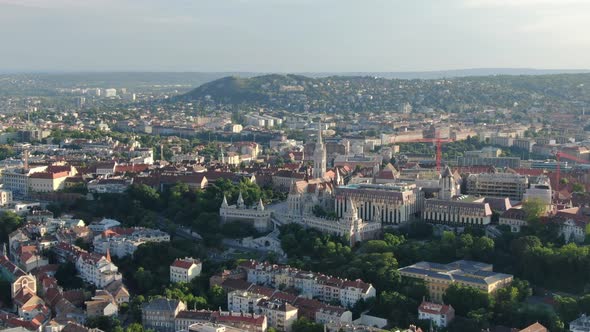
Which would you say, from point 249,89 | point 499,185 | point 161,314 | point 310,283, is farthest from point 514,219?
point 249,89

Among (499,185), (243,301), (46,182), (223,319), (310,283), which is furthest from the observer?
(46,182)

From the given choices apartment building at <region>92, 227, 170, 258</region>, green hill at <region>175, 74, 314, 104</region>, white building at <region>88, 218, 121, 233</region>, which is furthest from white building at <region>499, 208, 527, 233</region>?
green hill at <region>175, 74, 314, 104</region>

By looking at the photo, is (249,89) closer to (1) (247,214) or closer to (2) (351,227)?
(1) (247,214)

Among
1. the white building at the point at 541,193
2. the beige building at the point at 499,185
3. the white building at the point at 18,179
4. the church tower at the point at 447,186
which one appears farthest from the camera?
the white building at the point at 18,179

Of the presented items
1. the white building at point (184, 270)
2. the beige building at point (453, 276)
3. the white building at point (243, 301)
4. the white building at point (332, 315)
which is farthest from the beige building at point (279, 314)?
the beige building at point (453, 276)

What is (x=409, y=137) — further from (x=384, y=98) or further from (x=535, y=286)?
(x=535, y=286)

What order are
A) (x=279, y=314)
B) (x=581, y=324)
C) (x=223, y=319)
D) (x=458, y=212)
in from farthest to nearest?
(x=458, y=212) → (x=279, y=314) → (x=223, y=319) → (x=581, y=324)

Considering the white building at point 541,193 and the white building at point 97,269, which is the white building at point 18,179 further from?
the white building at point 541,193
